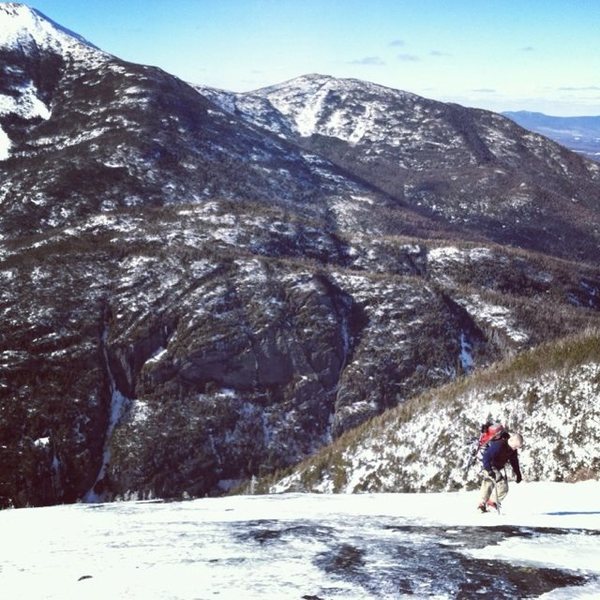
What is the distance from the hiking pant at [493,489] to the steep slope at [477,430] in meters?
10.0

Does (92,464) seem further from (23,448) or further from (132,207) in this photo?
(132,207)

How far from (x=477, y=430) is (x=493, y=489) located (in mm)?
21417

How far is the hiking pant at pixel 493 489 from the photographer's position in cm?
1850

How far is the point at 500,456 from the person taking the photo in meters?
18.2

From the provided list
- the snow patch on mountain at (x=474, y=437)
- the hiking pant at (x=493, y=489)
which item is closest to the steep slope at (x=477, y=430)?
the snow patch on mountain at (x=474, y=437)

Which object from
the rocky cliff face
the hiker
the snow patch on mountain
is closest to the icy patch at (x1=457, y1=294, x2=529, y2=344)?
the rocky cliff face

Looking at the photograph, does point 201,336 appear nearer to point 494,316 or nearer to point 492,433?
point 494,316

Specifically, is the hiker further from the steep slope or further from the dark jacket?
the steep slope

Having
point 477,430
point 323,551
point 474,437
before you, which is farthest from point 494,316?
point 323,551

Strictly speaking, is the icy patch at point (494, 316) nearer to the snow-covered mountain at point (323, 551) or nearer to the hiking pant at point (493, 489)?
the snow-covered mountain at point (323, 551)

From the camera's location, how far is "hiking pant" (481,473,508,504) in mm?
18500

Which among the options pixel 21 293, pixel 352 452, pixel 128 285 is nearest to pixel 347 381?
pixel 128 285

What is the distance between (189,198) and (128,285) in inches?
2727

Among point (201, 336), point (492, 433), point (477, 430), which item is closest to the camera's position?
point (492, 433)
